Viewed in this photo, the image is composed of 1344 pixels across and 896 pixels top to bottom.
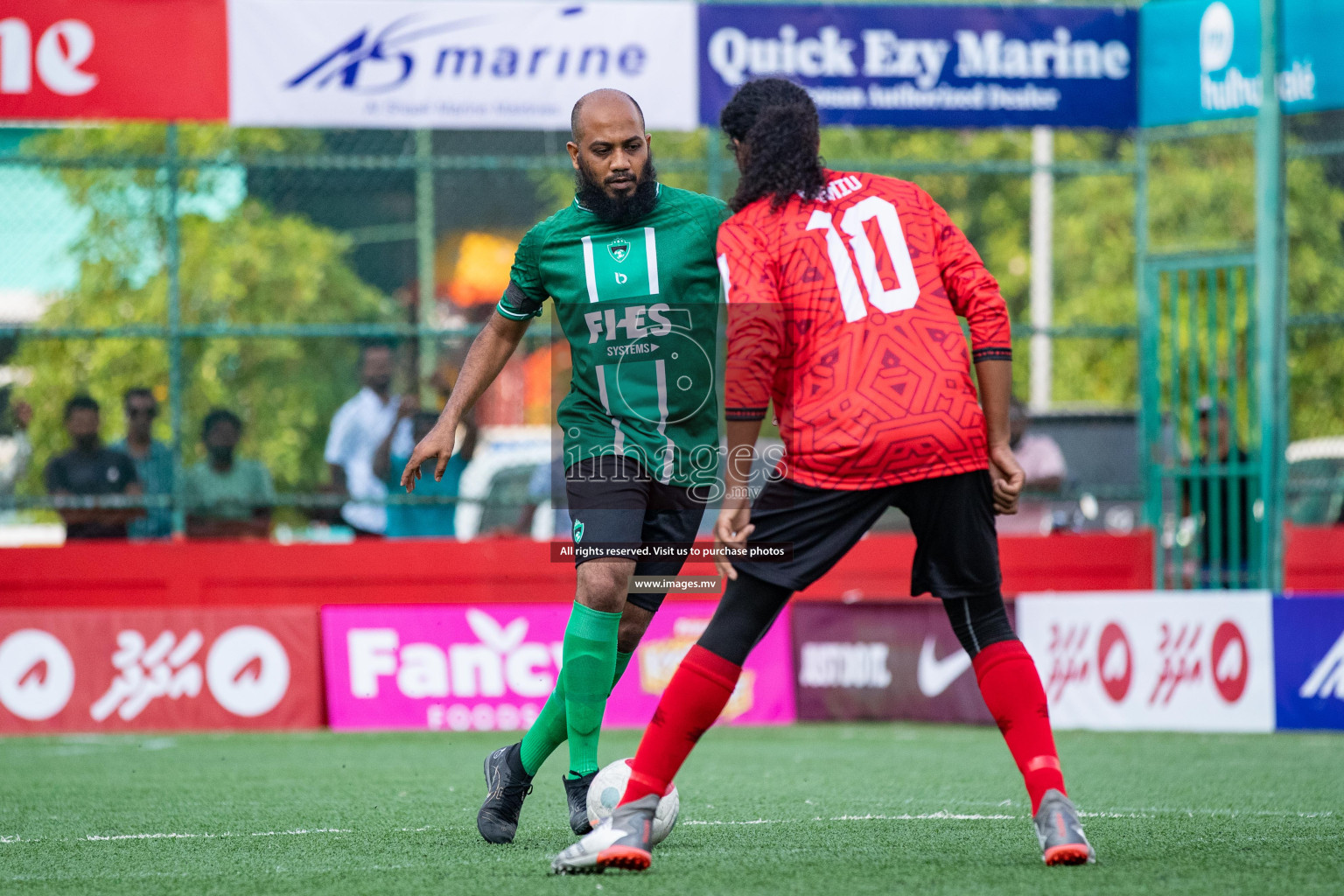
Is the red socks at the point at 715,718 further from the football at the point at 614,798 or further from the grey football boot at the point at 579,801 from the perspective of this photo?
the grey football boot at the point at 579,801

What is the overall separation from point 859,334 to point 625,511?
97 centimetres

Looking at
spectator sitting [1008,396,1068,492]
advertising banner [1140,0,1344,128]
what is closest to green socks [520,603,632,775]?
spectator sitting [1008,396,1068,492]

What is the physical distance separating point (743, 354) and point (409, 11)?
8.09 meters

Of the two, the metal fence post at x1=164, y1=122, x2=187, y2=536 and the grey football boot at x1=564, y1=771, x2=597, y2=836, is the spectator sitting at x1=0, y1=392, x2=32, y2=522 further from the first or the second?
the grey football boot at x1=564, y1=771, x2=597, y2=836

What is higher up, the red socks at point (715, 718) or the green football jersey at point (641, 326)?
the green football jersey at point (641, 326)

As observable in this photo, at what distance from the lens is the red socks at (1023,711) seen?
4.20 m

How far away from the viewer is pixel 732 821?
17.5ft

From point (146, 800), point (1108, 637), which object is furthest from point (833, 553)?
point (1108, 637)

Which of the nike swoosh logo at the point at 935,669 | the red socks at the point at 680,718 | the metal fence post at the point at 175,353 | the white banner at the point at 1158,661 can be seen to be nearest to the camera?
the red socks at the point at 680,718

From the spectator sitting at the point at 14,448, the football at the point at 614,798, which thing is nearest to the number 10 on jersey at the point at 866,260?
the football at the point at 614,798

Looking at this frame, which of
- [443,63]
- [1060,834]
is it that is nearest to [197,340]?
[443,63]

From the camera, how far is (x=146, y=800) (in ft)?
20.5

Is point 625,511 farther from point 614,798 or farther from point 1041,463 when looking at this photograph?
point 1041,463

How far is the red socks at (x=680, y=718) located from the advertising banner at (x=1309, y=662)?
6.08 metres
